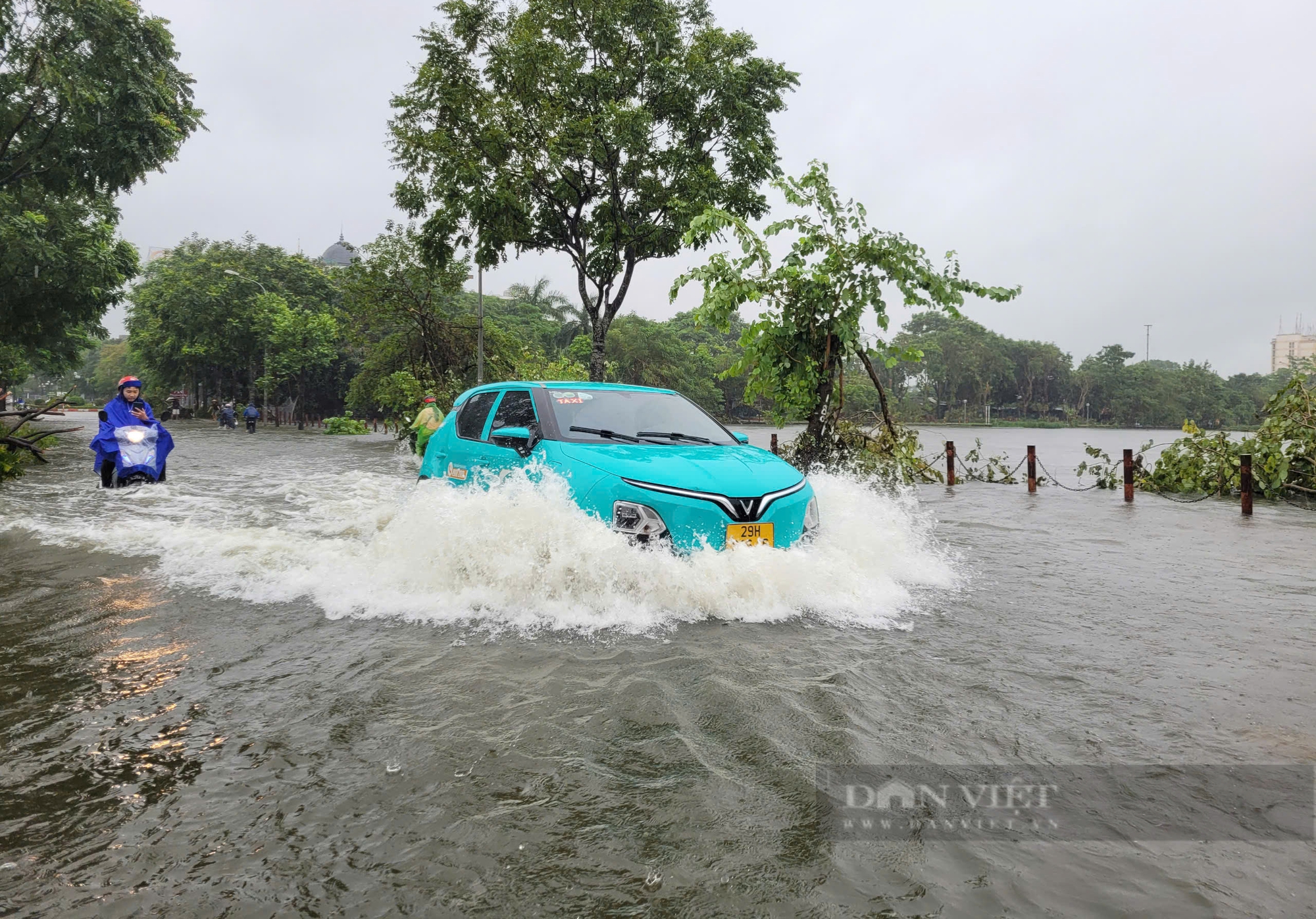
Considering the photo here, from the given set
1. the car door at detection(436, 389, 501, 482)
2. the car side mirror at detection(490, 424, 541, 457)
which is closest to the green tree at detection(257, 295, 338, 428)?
the car door at detection(436, 389, 501, 482)

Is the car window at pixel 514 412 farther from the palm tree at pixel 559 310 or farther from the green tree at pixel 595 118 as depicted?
the palm tree at pixel 559 310

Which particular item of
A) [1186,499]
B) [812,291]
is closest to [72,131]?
[812,291]

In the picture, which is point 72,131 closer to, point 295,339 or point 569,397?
point 569,397

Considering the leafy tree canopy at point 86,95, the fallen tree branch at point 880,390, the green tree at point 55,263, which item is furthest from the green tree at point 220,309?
the fallen tree branch at point 880,390

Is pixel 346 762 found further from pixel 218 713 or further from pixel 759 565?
pixel 759 565

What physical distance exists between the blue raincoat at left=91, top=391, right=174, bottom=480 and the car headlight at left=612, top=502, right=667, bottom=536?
359 inches

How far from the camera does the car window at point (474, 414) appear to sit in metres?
7.40

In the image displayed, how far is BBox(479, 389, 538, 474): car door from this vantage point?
653cm

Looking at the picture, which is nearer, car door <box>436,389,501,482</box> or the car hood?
the car hood

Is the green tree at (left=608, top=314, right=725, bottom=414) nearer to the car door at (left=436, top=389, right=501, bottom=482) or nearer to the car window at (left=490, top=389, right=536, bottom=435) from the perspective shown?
the car door at (left=436, top=389, right=501, bottom=482)

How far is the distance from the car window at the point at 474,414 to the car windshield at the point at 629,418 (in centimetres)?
92

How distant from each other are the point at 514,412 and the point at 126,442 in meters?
7.91

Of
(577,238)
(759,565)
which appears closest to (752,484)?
(759,565)

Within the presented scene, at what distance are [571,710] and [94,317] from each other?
31.4 meters
